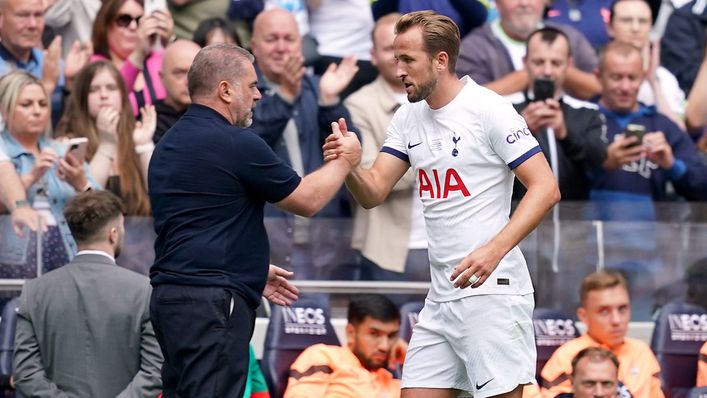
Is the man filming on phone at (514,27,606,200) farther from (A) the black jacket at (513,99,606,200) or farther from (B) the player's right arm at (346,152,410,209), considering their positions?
(B) the player's right arm at (346,152,410,209)

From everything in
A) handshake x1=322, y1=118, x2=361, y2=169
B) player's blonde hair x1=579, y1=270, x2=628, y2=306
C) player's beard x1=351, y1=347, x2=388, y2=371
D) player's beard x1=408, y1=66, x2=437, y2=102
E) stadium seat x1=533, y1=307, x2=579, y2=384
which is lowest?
player's beard x1=351, y1=347, x2=388, y2=371

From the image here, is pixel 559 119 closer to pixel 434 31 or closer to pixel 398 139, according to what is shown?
pixel 398 139

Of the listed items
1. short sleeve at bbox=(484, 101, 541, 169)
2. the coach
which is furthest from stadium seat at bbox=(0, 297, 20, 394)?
short sleeve at bbox=(484, 101, 541, 169)

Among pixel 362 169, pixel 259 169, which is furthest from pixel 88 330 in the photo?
pixel 362 169

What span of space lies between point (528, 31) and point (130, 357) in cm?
479

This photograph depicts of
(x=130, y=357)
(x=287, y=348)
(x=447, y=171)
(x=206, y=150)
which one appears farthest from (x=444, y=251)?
(x=287, y=348)

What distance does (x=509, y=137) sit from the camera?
242 inches

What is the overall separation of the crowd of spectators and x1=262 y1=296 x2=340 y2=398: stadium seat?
352 millimetres

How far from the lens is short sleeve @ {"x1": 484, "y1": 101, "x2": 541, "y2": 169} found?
6141mm

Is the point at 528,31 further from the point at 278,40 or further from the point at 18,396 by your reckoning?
the point at 18,396

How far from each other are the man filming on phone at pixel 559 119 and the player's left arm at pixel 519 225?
3392 millimetres

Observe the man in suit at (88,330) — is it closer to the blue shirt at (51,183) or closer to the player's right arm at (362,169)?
the player's right arm at (362,169)

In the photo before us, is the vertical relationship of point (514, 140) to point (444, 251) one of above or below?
above

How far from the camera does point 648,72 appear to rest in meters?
11.0
